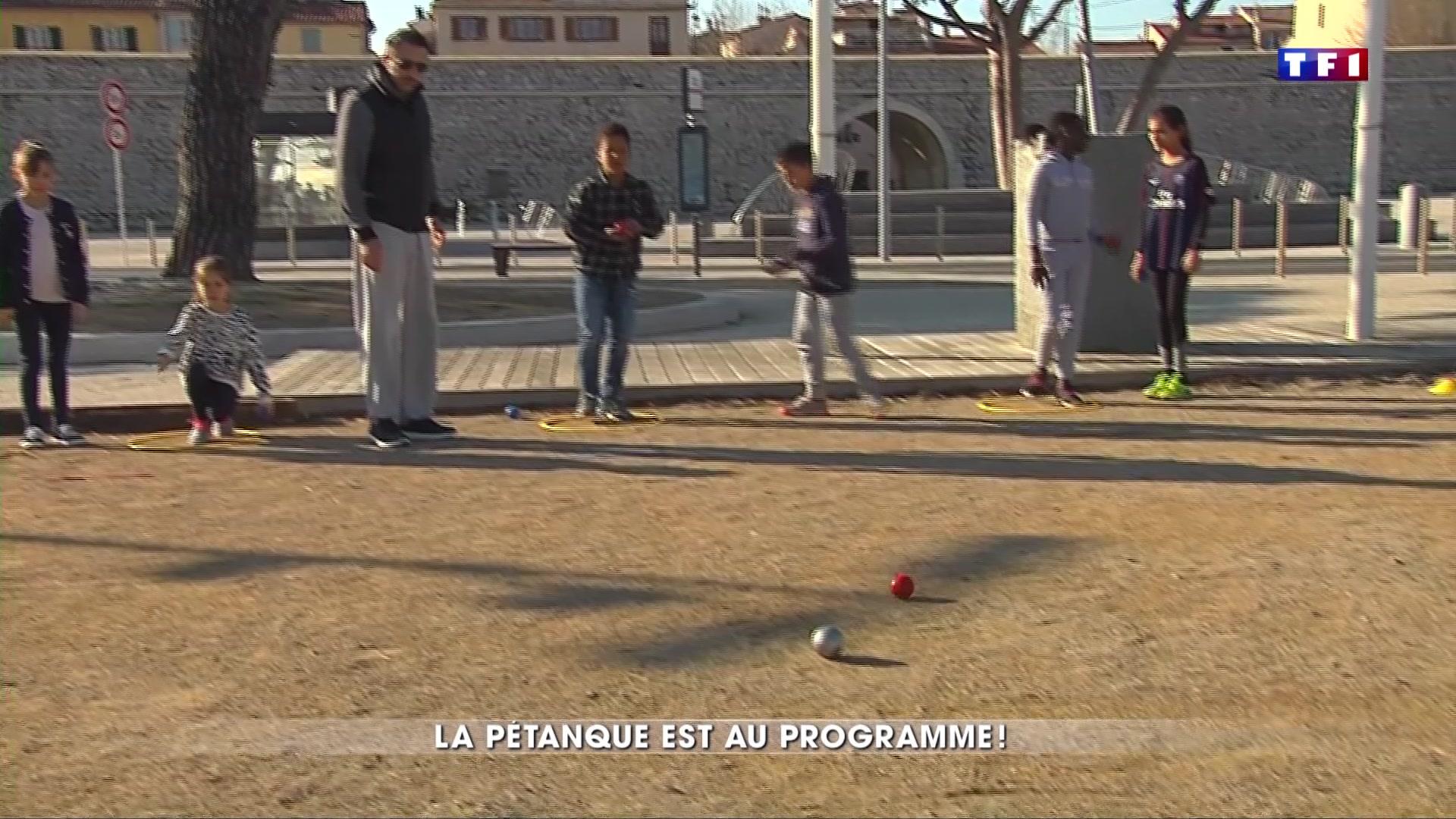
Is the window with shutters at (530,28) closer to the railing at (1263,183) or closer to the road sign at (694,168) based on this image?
the railing at (1263,183)

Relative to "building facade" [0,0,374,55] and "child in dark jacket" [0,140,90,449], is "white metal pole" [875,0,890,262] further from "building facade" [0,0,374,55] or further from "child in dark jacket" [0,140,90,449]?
"building facade" [0,0,374,55]

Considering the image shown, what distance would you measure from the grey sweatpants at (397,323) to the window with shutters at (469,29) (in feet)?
219

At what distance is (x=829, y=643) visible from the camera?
451cm

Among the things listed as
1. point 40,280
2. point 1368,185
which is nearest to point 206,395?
point 40,280

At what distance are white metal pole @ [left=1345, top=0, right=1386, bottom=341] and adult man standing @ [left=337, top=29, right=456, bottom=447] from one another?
736 cm

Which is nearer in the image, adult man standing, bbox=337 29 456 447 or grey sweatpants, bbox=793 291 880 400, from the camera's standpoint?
adult man standing, bbox=337 29 456 447

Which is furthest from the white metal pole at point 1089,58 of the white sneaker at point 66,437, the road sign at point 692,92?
the white sneaker at point 66,437

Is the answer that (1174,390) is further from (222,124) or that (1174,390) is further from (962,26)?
(962,26)

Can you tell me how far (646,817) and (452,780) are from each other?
527 millimetres

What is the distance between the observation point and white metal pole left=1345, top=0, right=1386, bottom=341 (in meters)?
11.6

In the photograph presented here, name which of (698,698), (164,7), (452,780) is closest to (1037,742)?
(698,698)

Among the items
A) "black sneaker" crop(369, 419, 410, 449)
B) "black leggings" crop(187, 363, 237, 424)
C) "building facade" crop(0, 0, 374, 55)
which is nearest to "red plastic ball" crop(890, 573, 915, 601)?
"black sneaker" crop(369, 419, 410, 449)

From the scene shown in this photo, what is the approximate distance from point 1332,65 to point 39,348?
1042 cm

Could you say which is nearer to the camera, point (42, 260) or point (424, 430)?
point (42, 260)
